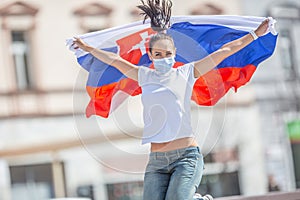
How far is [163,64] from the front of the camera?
15.9 ft

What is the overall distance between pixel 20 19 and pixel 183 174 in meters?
12.8

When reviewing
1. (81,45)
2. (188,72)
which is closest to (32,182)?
(81,45)

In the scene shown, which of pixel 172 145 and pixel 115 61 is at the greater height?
pixel 115 61

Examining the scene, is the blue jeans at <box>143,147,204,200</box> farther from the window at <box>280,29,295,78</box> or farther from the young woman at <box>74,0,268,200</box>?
the window at <box>280,29,295,78</box>

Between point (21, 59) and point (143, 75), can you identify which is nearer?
point (143, 75)

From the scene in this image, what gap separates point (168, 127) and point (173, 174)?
287 mm

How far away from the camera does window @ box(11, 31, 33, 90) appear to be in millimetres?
16953

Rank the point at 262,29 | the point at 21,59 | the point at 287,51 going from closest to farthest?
the point at 262,29 → the point at 21,59 → the point at 287,51

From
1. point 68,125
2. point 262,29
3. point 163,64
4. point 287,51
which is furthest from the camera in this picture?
point 287,51

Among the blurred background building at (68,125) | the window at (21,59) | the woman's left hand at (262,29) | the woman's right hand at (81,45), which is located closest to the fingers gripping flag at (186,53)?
the woman's left hand at (262,29)

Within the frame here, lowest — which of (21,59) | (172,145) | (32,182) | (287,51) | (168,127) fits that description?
(32,182)

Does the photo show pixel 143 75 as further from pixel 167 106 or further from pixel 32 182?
pixel 32 182

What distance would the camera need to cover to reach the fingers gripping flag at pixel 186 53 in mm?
5504

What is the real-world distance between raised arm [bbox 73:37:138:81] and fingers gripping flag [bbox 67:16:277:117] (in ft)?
0.93
